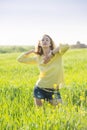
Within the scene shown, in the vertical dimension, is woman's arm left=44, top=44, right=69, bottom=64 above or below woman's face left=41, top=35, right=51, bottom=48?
below

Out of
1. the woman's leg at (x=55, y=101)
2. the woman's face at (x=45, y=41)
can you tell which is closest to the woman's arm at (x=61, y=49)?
the woman's face at (x=45, y=41)

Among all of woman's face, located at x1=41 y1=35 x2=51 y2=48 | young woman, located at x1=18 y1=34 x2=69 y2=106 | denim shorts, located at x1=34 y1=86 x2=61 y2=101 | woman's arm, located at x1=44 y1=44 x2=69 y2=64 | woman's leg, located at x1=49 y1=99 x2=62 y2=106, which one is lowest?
woman's leg, located at x1=49 y1=99 x2=62 y2=106

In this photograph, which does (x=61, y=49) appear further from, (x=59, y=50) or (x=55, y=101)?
(x=55, y=101)

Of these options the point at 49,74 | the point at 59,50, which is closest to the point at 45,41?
the point at 59,50

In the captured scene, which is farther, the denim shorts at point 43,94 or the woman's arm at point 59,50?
the denim shorts at point 43,94

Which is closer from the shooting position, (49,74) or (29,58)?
(49,74)

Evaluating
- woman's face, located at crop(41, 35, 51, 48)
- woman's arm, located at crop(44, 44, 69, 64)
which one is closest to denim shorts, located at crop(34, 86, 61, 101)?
woman's arm, located at crop(44, 44, 69, 64)

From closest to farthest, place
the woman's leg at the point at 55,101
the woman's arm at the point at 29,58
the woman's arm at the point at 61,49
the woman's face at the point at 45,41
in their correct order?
the woman's leg at the point at 55,101 → the woman's arm at the point at 61,49 → the woman's face at the point at 45,41 → the woman's arm at the point at 29,58

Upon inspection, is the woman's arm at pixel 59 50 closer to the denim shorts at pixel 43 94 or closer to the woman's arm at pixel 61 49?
the woman's arm at pixel 61 49

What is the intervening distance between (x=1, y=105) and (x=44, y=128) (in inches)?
87.3

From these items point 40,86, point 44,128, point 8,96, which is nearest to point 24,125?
point 44,128

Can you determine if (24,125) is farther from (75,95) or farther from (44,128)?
(75,95)

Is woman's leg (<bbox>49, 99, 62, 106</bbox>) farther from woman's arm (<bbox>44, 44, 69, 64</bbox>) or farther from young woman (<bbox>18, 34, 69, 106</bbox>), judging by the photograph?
woman's arm (<bbox>44, 44, 69, 64</bbox>)

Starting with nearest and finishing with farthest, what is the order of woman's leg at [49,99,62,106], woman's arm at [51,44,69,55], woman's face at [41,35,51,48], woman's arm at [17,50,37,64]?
woman's leg at [49,99,62,106] → woman's arm at [51,44,69,55] → woman's face at [41,35,51,48] → woman's arm at [17,50,37,64]
